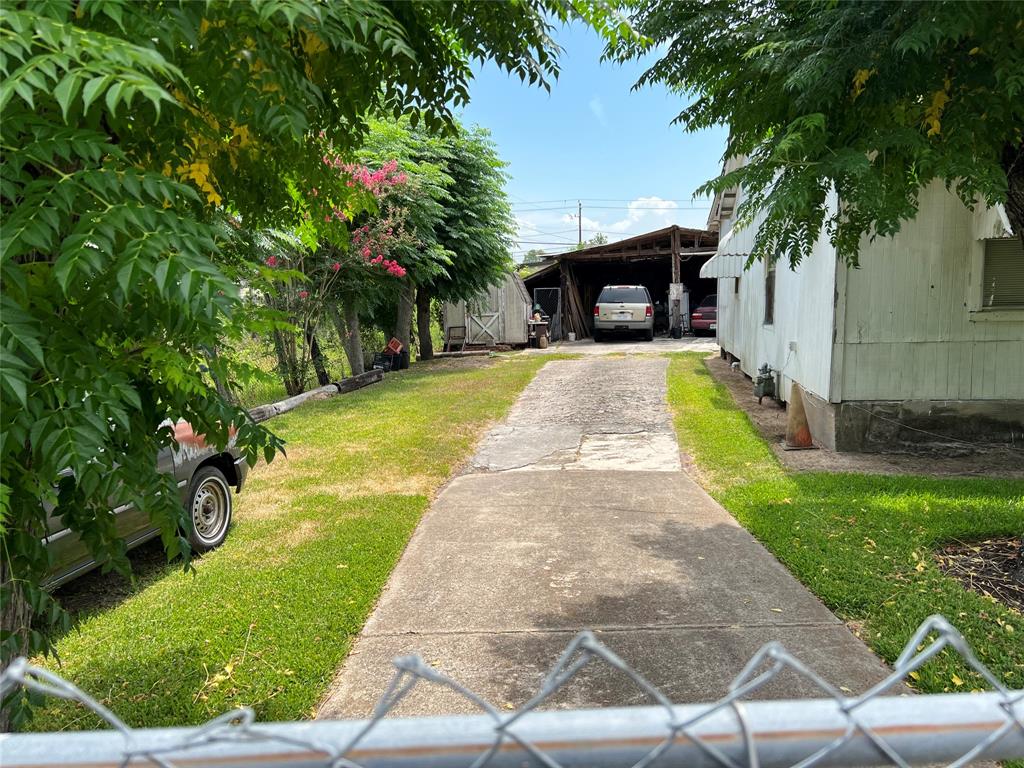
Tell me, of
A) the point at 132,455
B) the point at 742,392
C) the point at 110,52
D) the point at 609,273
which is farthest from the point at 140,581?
the point at 609,273

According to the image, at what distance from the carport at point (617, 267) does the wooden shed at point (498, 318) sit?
4.05 meters

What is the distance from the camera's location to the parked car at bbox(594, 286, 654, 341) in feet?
78.4

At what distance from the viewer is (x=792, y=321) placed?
9977 mm

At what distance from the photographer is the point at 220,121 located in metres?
2.45

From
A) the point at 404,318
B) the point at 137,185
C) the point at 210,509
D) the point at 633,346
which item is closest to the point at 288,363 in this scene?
the point at 404,318

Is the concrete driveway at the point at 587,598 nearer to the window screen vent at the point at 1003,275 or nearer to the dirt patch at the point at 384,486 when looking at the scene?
the dirt patch at the point at 384,486

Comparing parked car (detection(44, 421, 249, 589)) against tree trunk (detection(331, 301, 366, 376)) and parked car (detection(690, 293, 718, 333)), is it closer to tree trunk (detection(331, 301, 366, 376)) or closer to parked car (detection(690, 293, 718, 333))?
tree trunk (detection(331, 301, 366, 376))

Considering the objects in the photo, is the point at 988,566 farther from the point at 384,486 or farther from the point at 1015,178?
the point at 384,486

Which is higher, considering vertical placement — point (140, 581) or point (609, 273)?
point (609, 273)

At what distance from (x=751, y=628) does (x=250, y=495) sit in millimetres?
5033

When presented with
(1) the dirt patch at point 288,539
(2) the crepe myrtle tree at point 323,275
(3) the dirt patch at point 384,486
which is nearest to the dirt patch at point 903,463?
(3) the dirt patch at point 384,486

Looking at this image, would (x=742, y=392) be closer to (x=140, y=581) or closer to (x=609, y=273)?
(x=140, y=581)

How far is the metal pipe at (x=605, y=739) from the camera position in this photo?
38.8 inches

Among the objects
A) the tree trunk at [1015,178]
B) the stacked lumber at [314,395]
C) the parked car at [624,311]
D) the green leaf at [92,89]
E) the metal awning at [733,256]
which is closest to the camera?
the green leaf at [92,89]
